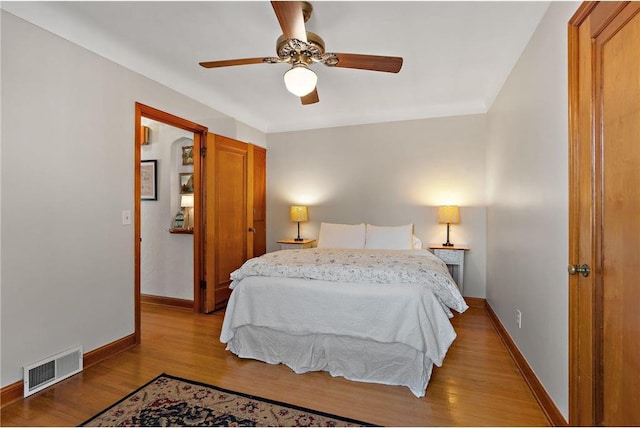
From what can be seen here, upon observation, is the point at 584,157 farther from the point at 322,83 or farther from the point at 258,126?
the point at 258,126

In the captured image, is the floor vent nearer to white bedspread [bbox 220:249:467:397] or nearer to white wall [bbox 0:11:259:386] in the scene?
white wall [bbox 0:11:259:386]

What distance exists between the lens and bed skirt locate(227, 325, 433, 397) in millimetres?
2092

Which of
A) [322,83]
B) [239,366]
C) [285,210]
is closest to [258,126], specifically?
[285,210]

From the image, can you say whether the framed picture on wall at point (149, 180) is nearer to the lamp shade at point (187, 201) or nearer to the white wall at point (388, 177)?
the lamp shade at point (187, 201)

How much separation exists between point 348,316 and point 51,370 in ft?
6.68

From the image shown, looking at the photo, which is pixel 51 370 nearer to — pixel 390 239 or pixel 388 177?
pixel 390 239

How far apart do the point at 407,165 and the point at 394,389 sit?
2869 mm

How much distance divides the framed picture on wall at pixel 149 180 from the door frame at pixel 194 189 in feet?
2.71

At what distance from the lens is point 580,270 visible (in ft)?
4.78

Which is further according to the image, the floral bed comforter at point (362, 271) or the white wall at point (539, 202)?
the floral bed comforter at point (362, 271)

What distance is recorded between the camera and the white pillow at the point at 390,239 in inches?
143

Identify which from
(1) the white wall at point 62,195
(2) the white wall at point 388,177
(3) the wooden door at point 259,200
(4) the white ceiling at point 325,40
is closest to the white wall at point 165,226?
(4) the white ceiling at point 325,40

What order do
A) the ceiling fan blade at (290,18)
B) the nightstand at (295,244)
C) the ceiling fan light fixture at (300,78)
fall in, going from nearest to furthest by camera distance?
the ceiling fan blade at (290,18) < the ceiling fan light fixture at (300,78) < the nightstand at (295,244)

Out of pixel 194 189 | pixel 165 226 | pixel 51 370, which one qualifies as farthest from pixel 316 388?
pixel 165 226
